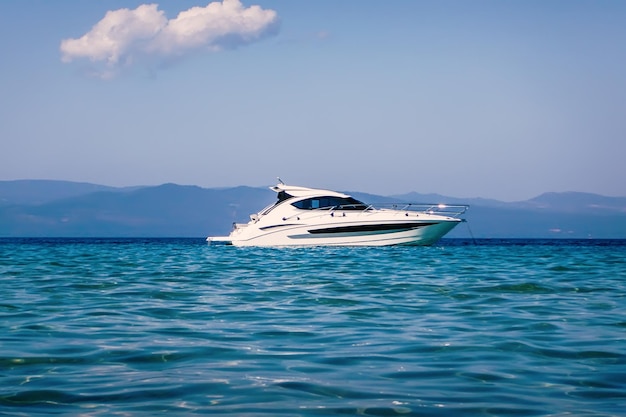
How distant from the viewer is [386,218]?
3900 centimetres

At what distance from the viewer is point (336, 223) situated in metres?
39.1

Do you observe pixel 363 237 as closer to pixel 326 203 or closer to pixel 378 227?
pixel 378 227

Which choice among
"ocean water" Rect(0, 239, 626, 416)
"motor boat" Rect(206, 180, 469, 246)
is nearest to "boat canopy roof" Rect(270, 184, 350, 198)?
"motor boat" Rect(206, 180, 469, 246)

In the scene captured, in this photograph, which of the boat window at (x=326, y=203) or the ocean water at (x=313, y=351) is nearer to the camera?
the ocean water at (x=313, y=351)

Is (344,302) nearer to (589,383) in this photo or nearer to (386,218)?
(589,383)

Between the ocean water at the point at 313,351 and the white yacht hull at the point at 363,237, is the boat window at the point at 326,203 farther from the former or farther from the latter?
the ocean water at the point at 313,351

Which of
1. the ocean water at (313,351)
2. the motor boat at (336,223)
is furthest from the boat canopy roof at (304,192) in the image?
the ocean water at (313,351)

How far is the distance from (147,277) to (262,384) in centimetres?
1274

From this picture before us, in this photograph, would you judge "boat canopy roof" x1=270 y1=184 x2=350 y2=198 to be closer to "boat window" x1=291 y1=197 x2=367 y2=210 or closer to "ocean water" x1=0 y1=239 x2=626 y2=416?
"boat window" x1=291 y1=197 x2=367 y2=210

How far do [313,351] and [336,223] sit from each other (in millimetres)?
31351

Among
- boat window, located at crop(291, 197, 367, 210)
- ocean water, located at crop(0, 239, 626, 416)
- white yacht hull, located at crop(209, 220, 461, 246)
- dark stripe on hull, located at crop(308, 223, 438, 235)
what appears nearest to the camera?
ocean water, located at crop(0, 239, 626, 416)

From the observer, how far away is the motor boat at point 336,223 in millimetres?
39031

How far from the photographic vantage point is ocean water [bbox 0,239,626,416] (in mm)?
5594

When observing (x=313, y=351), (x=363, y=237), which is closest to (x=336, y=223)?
(x=363, y=237)
